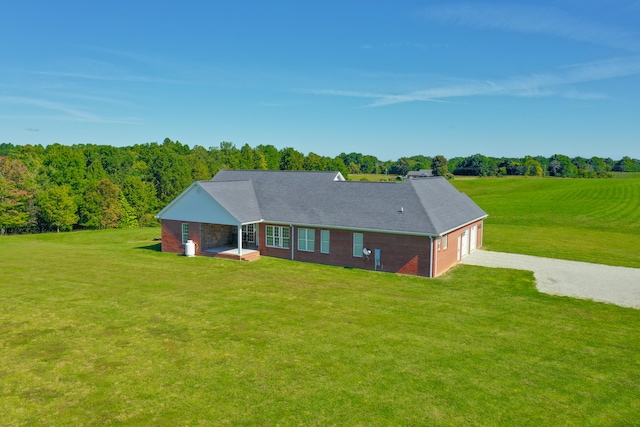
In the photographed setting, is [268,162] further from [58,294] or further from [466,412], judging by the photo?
[466,412]

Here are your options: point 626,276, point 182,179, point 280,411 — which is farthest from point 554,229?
point 182,179

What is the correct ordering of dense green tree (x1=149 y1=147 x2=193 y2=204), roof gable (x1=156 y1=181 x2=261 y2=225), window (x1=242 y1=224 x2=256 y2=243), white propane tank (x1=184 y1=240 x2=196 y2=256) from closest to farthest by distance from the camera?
roof gable (x1=156 y1=181 x2=261 y2=225), white propane tank (x1=184 y1=240 x2=196 y2=256), window (x1=242 y1=224 x2=256 y2=243), dense green tree (x1=149 y1=147 x2=193 y2=204)

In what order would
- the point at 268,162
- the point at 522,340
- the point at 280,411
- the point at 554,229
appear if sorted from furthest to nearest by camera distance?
the point at 268,162 < the point at 554,229 < the point at 522,340 < the point at 280,411

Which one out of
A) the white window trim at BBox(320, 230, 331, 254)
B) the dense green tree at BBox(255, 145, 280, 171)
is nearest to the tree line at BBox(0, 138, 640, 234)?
the dense green tree at BBox(255, 145, 280, 171)

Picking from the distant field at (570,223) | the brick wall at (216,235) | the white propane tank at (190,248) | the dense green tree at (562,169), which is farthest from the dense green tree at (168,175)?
the dense green tree at (562,169)

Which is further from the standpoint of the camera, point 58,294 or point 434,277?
point 434,277

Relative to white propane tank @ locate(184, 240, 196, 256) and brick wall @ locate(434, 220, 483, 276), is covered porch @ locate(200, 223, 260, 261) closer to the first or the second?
white propane tank @ locate(184, 240, 196, 256)
